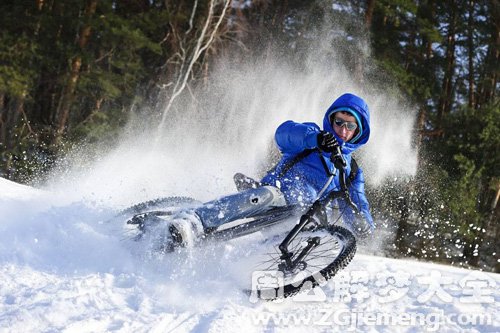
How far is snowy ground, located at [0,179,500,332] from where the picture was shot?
9.07 feet

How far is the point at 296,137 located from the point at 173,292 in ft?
5.65

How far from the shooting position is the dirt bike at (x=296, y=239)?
3352mm

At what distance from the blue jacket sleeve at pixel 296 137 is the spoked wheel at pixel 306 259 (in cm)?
74

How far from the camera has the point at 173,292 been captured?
325 cm

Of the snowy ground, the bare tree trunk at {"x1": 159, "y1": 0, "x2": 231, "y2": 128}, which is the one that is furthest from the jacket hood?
the bare tree trunk at {"x1": 159, "y1": 0, "x2": 231, "y2": 128}

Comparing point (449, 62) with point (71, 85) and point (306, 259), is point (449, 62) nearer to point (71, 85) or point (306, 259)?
point (71, 85)

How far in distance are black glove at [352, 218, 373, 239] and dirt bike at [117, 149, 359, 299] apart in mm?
132

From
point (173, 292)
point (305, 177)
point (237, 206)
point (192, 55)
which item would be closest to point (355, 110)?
point (305, 177)

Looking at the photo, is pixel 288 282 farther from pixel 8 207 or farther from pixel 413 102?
pixel 413 102

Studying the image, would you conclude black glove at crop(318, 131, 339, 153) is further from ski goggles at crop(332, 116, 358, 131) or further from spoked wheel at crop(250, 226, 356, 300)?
ski goggles at crop(332, 116, 358, 131)

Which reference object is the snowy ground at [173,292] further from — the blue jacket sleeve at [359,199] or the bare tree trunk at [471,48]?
the bare tree trunk at [471,48]

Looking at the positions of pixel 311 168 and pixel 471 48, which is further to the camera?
pixel 471 48

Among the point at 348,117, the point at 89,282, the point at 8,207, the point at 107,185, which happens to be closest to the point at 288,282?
the point at 89,282

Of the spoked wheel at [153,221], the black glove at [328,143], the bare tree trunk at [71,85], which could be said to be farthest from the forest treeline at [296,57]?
the black glove at [328,143]
